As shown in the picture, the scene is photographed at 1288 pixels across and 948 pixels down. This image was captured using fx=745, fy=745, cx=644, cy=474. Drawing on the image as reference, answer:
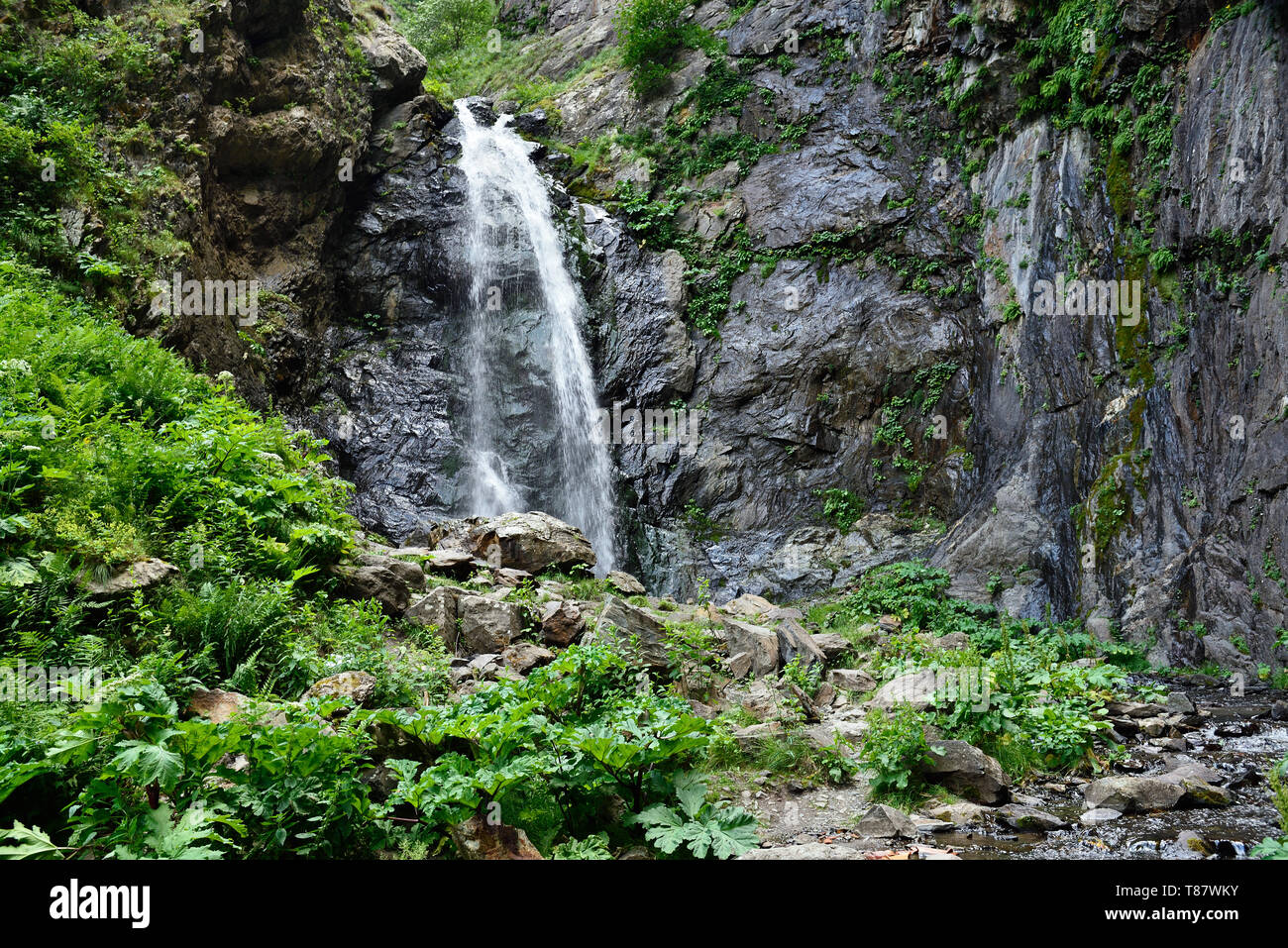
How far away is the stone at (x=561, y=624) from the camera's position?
25.4 ft

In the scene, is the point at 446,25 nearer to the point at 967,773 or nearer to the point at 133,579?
the point at 133,579

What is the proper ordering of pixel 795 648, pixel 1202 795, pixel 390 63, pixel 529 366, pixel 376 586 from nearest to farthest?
pixel 1202 795, pixel 376 586, pixel 795 648, pixel 529 366, pixel 390 63

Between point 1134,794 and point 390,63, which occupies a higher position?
point 390,63

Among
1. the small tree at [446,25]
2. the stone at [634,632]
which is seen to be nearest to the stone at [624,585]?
the stone at [634,632]

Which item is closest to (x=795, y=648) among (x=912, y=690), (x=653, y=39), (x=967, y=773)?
(x=912, y=690)

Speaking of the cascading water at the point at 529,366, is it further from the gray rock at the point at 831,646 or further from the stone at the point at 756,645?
the stone at the point at 756,645

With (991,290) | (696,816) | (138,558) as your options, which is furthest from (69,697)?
→ (991,290)

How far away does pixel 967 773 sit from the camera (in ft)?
17.8

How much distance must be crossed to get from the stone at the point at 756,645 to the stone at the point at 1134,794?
356cm

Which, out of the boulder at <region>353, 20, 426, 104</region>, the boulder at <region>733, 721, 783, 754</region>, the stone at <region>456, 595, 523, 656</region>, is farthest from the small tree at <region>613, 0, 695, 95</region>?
the boulder at <region>733, 721, 783, 754</region>

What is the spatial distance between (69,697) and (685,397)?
1618cm

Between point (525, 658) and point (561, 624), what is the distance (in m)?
0.92

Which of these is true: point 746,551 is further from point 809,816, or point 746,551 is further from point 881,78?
point 881,78

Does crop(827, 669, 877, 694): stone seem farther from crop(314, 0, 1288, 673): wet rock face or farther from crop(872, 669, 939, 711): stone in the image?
crop(314, 0, 1288, 673): wet rock face
